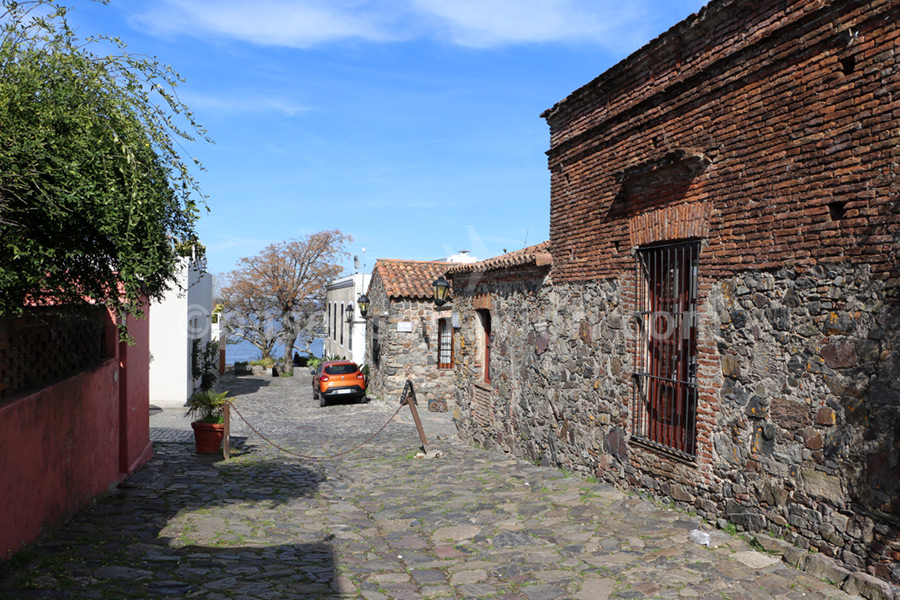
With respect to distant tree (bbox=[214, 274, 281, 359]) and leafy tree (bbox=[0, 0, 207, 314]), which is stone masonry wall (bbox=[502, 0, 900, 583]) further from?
distant tree (bbox=[214, 274, 281, 359])

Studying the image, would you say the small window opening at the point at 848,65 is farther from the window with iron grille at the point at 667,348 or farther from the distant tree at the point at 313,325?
the distant tree at the point at 313,325

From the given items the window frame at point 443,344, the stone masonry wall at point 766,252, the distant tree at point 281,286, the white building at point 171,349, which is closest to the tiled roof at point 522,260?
the stone masonry wall at point 766,252

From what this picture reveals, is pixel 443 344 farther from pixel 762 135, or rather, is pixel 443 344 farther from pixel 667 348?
pixel 762 135

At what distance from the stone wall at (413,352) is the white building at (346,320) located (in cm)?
523

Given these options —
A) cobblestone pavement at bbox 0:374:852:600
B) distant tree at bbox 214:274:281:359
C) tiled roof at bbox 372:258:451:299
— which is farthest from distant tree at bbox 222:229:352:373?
cobblestone pavement at bbox 0:374:852:600

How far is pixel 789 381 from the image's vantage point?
5527mm

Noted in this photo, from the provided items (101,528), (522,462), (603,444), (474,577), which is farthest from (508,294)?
(101,528)

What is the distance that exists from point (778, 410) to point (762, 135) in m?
2.46

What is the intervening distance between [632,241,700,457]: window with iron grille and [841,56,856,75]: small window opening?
7.00ft

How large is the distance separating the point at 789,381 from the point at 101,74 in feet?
21.0

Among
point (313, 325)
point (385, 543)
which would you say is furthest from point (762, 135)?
point (313, 325)

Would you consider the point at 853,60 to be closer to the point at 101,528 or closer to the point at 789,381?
the point at 789,381

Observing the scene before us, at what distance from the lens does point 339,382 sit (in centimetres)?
2066

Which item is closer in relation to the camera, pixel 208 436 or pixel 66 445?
pixel 66 445
